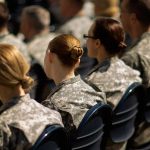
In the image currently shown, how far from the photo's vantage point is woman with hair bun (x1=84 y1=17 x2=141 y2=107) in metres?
4.54

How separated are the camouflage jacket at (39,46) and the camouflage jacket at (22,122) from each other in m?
2.94

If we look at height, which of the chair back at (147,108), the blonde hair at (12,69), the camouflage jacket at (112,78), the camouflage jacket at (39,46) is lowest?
the camouflage jacket at (39,46)

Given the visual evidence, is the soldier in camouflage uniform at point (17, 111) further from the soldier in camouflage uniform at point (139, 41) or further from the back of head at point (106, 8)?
the back of head at point (106, 8)

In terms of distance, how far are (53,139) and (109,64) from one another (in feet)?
4.05

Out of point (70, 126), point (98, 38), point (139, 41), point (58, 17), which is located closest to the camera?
point (70, 126)

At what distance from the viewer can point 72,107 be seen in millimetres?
4012

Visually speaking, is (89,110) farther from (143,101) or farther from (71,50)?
(143,101)

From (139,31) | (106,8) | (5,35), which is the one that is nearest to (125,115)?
(139,31)

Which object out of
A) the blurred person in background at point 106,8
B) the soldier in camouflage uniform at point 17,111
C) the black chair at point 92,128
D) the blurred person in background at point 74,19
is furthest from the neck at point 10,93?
the blurred person in background at point 106,8

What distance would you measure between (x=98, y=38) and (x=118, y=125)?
27.4 inches

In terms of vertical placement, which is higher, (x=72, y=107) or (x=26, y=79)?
(x=26, y=79)

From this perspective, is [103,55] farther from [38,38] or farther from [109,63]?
[38,38]

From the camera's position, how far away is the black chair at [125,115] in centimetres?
435

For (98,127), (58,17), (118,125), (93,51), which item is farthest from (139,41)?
(58,17)
